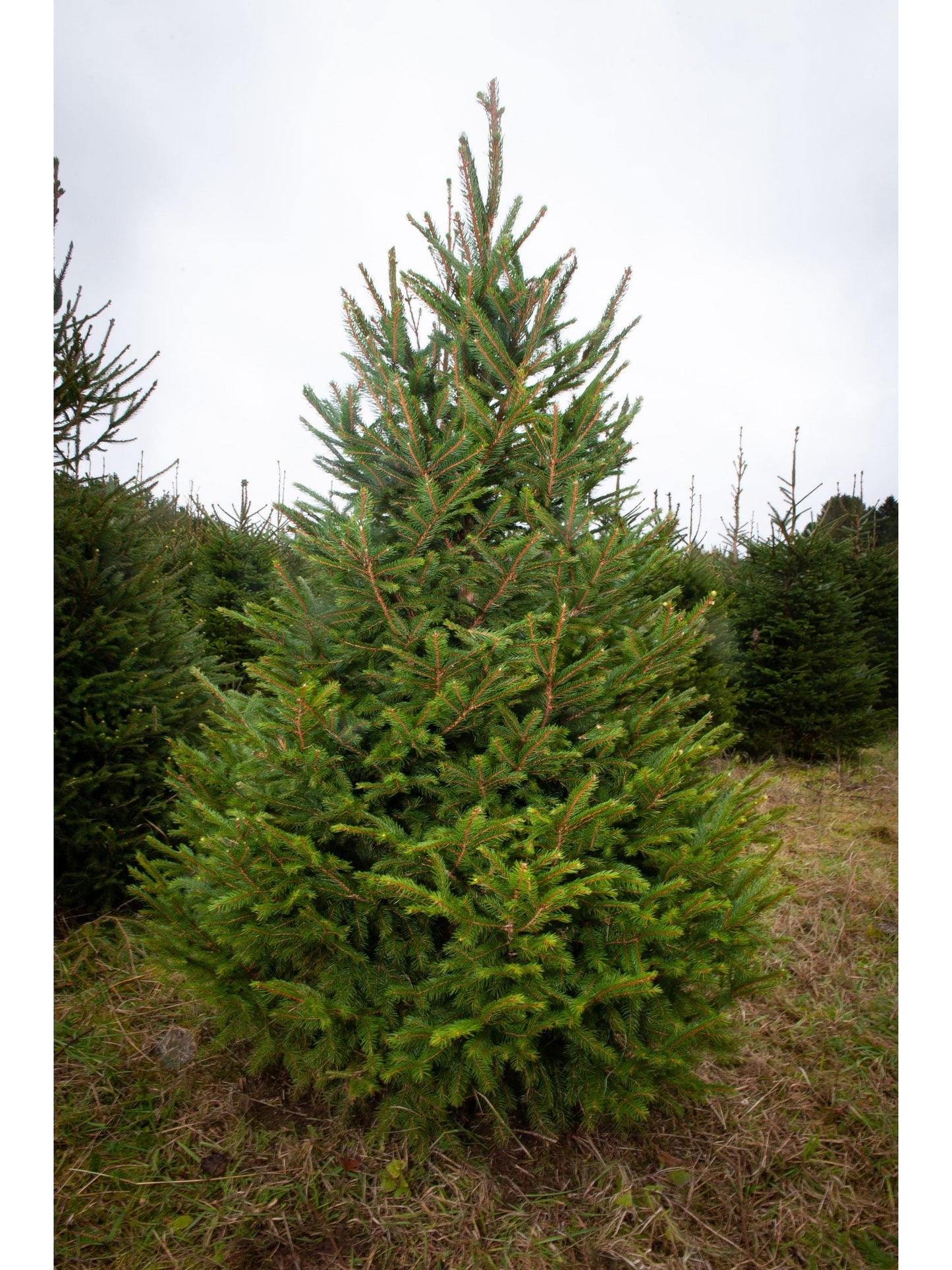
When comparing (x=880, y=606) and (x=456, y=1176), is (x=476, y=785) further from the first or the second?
(x=880, y=606)

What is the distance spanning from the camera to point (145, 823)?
3658 mm

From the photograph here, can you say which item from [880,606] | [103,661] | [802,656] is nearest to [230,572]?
[103,661]

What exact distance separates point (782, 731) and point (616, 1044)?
6631 mm

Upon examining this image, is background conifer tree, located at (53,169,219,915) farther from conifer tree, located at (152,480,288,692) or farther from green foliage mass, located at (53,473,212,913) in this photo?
conifer tree, located at (152,480,288,692)

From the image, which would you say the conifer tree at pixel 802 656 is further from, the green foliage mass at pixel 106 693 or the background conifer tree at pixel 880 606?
the green foliage mass at pixel 106 693

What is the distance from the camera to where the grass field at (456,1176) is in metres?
1.89

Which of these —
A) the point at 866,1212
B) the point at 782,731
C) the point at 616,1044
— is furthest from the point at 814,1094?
the point at 782,731

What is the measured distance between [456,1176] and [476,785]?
1277mm

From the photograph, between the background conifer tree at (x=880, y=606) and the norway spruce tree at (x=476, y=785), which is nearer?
the norway spruce tree at (x=476, y=785)

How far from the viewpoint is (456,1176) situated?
204cm

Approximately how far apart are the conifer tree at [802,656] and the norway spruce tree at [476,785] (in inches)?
233

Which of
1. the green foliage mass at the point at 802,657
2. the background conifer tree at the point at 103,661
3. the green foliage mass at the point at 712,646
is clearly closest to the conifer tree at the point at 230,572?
the background conifer tree at the point at 103,661

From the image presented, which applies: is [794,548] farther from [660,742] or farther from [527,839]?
[527,839]

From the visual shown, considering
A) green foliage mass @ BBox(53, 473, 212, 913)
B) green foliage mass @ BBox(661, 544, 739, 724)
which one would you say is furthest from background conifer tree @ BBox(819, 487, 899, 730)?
green foliage mass @ BBox(53, 473, 212, 913)
